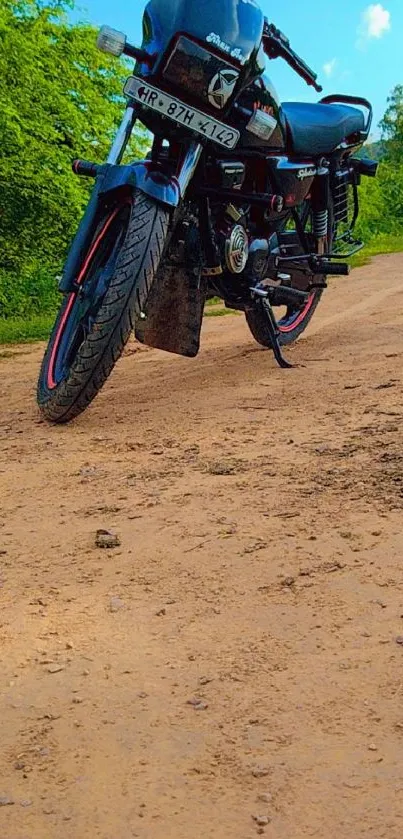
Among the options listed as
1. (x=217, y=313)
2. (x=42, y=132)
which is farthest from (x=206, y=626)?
(x=42, y=132)

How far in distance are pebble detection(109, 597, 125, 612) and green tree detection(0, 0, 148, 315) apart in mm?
7556

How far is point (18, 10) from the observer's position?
10.8m

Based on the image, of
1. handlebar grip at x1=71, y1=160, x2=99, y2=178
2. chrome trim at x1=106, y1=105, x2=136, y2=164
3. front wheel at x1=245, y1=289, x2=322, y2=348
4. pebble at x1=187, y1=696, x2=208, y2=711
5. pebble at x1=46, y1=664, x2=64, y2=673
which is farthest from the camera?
front wheel at x1=245, y1=289, x2=322, y2=348

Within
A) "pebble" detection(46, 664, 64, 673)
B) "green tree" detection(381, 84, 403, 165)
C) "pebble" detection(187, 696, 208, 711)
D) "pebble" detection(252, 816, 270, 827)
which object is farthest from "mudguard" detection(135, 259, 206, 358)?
"green tree" detection(381, 84, 403, 165)

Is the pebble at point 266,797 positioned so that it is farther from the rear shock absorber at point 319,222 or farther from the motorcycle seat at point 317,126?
the rear shock absorber at point 319,222

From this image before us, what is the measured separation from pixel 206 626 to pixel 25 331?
5.54m

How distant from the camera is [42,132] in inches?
369

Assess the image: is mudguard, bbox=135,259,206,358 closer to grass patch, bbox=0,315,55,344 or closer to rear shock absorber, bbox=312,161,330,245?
rear shock absorber, bbox=312,161,330,245

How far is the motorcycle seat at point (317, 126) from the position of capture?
469 centimetres

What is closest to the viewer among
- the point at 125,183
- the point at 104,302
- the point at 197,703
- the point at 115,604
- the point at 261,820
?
the point at 261,820

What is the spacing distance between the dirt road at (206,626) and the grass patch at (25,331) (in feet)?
10.6

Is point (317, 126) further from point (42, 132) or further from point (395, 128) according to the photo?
point (395, 128)

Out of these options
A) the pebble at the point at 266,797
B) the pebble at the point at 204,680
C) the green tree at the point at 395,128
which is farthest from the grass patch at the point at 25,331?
the green tree at the point at 395,128

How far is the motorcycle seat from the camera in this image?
4688mm
